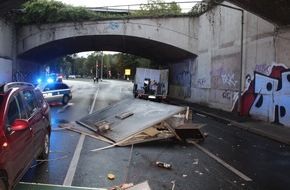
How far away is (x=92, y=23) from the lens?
30719 mm

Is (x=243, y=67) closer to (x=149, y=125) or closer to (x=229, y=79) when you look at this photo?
(x=229, y=79)

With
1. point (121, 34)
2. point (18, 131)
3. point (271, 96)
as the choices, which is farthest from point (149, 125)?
point (121, 34)

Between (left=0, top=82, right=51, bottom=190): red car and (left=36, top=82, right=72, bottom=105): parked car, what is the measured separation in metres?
15.4

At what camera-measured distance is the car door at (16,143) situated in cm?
501

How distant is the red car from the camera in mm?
4875

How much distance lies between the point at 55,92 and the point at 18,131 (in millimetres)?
18591

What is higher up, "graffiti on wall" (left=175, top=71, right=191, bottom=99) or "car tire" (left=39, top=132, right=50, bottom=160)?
"graffiti on wall" (left=175, top=71, right=191, bottom=99)

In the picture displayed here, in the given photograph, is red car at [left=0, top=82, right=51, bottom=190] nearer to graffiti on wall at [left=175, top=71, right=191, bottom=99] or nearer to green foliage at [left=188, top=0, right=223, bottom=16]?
green foliage at [left=188, top=0, right=223, bottom=16]

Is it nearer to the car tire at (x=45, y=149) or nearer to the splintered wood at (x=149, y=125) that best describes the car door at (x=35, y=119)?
the car tire at (x=45, y=149)

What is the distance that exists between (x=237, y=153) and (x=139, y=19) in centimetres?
2173

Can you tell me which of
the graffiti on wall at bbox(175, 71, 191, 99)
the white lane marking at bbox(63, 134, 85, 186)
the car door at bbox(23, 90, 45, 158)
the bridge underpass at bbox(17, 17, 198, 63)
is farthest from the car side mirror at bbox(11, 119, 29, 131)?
the graffiti on wall at bbox(175, 71, 191, 99)

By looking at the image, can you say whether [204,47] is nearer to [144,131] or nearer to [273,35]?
[273,35]

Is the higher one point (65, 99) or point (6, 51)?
point (6, 51)

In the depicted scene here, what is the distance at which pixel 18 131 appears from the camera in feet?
18.0
